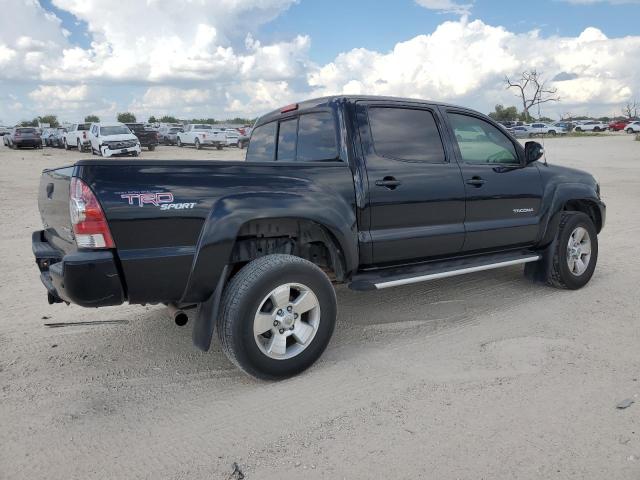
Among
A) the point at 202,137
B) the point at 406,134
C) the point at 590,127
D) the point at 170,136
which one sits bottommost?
the point at 406,134

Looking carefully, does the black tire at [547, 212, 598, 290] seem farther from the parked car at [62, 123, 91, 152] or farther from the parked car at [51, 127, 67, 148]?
the parked car at [51, 127, 67, 148]

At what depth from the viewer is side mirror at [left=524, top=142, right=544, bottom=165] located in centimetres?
507

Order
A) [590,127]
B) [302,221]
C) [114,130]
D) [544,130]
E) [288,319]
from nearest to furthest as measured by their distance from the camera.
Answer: [288,319], [302,221], [114,130], [544,130], [590,127]

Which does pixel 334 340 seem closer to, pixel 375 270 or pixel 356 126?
pixel 375 270

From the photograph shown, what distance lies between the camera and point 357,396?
133 inches

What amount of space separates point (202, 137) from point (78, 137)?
7.09 meters

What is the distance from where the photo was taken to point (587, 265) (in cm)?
554

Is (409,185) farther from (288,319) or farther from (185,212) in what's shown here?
(185,212)

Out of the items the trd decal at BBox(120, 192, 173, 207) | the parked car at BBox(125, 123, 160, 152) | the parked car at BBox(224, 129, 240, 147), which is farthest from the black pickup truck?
the parked car at BBox(224, 129, 240, 147)

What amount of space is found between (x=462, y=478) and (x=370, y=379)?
3.67 ft

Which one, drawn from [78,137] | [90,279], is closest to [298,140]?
[90,279]

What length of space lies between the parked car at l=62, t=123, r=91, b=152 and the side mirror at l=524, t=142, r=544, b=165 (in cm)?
2890

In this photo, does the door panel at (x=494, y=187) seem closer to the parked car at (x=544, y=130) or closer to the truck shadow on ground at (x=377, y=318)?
the truck shadow on ground at (x=377, y=318)

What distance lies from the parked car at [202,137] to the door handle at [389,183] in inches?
1206
